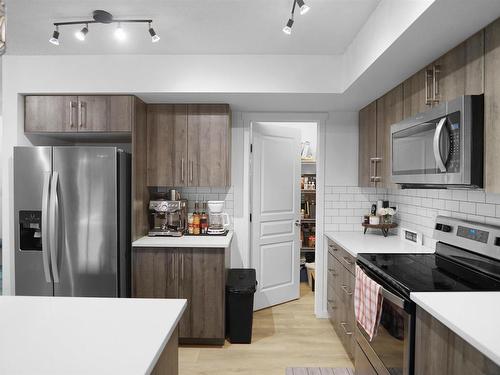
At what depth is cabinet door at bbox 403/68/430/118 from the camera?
7.05 ft

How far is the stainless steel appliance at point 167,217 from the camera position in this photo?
3.18 meters

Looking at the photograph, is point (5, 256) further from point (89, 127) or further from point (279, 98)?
point (279, 98)

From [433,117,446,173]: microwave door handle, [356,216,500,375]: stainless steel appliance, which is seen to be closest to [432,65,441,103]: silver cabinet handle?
[433,117,446,173]: microwave door handle

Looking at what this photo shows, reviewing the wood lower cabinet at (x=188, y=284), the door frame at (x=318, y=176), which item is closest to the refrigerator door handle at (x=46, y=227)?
the wood lower cabinet at (x=188, y=284)

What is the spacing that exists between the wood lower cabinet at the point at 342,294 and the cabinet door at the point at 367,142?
0.72 m

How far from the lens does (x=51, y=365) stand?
0.88m

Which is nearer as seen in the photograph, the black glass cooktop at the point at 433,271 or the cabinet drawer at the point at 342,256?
the black glass cooktop at the point at 433,271

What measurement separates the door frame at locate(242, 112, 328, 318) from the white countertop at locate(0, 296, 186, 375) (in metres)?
2.23

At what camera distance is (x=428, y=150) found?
194cm

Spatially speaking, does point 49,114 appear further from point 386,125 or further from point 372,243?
point 372,243

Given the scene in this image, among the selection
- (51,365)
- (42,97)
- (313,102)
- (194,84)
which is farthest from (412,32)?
(42,97)

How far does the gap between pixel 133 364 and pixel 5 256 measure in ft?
8.63

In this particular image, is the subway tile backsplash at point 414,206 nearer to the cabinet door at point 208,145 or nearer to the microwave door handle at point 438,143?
the microwave door handle at point 438,143

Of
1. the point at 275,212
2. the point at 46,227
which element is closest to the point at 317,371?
the point at 275,212
